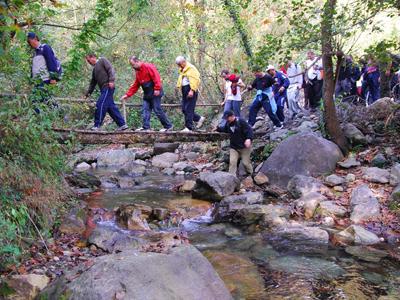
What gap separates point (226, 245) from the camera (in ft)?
21.1

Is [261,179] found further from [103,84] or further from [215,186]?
[103,84]

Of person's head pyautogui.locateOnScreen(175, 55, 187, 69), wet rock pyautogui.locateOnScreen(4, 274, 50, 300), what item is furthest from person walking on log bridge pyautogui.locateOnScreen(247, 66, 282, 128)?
wet rock pyautogui.locateOnScreen(4, 274, 50, 300)

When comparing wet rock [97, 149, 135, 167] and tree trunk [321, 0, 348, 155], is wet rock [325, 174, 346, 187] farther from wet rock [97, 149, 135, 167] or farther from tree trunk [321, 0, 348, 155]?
wet rock [97, 149, 135, 167]

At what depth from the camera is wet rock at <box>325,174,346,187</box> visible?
8469 millimetres

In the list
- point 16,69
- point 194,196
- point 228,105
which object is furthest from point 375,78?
point 16,69

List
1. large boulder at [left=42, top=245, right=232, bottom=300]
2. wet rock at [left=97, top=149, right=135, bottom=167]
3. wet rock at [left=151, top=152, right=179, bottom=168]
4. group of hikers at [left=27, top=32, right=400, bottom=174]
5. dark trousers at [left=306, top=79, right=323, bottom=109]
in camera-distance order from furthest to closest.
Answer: wet rock at [left=97, top=149, right=135, bottom=167], wet rock at [left=151, top=152, right=179, bottom=168], dark trousers at [left=306, top=79, right=323, bottom=109], group of hikers at [left=27, top=32, right=400, bottom=174], large boulder at [left=42, top=245, right=232, bottom=300]

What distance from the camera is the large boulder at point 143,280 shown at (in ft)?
12.6

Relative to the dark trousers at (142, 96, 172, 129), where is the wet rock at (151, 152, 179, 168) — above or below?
below

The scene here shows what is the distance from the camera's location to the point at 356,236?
→ 637 centimetres

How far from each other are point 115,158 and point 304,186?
8096 mm

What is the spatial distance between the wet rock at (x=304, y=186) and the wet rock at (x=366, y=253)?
214 centimetres

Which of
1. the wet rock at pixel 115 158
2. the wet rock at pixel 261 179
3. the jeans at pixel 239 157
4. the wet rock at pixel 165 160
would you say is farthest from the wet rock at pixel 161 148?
the wet rock at pixel 261 179

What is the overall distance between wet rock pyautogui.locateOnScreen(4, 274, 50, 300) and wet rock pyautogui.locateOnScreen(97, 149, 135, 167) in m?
9.89

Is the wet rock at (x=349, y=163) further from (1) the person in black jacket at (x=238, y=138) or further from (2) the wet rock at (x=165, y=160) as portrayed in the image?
(2) the wet rock at (x=165, y=160)
